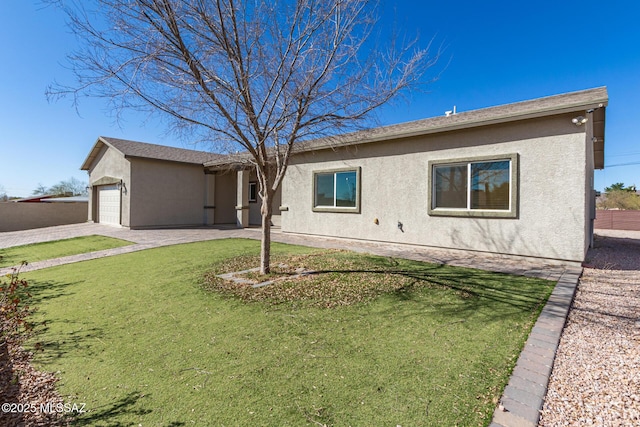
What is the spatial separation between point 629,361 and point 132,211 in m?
17.4

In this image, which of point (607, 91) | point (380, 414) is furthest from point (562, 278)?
point (380, 414)

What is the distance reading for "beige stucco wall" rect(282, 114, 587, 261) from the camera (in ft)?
23.2

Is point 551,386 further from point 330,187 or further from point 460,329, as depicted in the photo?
point 330,187

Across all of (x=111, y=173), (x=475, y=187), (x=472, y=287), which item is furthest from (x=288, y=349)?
(x=111, y=173)

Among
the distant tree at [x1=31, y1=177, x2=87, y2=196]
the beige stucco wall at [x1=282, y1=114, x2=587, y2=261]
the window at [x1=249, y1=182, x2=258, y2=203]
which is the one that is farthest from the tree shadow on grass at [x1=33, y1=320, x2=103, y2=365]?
the distant tree at [x1=31, y1=177, x2=87, y2=196]

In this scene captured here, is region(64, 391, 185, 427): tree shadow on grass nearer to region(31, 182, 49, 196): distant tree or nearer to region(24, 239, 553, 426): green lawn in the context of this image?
region(24, 239, 553, 426): green lawn

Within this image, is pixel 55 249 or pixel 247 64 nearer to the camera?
pixel 247 64

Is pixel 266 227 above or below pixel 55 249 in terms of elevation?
above

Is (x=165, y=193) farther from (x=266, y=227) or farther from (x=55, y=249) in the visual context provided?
(x=266, y=227)

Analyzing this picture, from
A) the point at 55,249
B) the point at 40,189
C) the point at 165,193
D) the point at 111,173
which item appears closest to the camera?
the point at 55,249

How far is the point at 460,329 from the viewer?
12.1 ft

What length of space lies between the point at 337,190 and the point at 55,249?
1035 centimetres

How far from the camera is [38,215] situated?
20.1 metres

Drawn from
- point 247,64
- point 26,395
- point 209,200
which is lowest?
point 26,395
